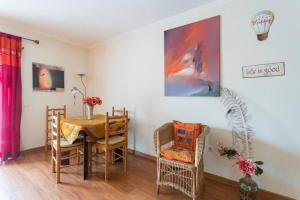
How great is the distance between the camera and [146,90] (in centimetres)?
319

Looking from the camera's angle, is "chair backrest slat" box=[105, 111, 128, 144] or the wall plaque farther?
"chair backrest slat" box=[105, 111, 128, 144]

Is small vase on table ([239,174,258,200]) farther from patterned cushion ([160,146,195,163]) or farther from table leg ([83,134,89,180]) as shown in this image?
table leg ([83,134,89,180])

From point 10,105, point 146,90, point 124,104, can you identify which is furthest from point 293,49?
point 10,105

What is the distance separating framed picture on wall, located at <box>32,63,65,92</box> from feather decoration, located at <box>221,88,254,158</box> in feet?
11.3

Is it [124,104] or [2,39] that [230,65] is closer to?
[124,104]

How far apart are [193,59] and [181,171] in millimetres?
1581

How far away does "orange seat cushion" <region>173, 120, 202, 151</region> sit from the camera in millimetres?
2219

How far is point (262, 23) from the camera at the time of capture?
1980 millimetres

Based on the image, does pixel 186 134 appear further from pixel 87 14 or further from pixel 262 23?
pixel 87 14

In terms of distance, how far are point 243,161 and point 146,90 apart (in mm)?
1943

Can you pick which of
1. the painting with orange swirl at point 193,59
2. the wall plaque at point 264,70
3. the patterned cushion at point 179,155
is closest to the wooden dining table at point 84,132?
the patterned cushion at point 179,155

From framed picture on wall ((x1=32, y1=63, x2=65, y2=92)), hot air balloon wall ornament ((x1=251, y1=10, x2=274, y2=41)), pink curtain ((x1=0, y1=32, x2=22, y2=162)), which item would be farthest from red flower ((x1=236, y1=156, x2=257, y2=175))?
framed picture on wall ((x1=32, y1=63, x2=65, y2=92))

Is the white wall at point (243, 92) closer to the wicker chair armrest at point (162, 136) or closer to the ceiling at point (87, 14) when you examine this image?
the ceiling at point (87, 14)

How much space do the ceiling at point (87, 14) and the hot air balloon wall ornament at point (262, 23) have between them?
707mm
